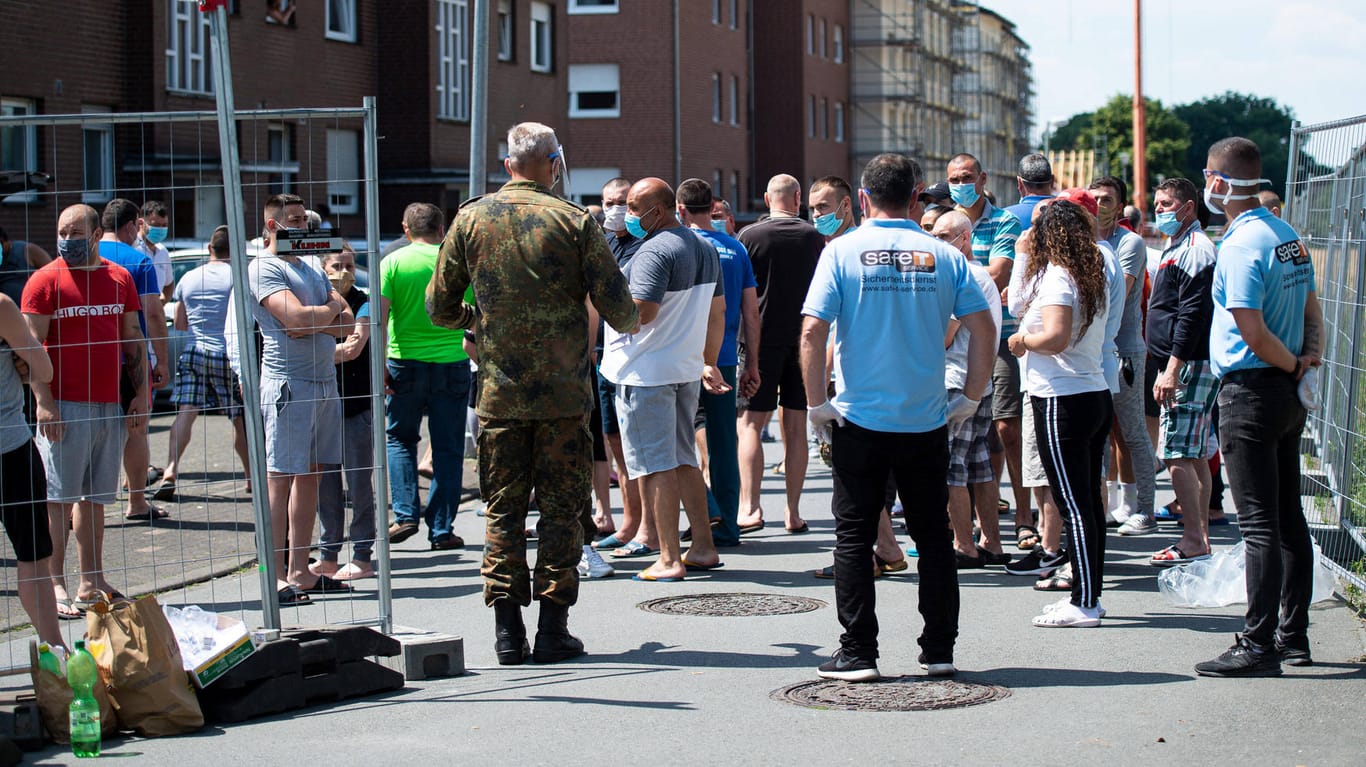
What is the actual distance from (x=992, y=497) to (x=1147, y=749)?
372cm

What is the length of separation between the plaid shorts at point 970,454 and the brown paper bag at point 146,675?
4.51 metres

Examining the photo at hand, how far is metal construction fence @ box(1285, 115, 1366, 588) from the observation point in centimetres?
858

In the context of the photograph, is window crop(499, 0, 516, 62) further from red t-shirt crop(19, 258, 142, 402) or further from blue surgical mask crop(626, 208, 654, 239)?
red t-shirt crop(19, 258, 142, 402)

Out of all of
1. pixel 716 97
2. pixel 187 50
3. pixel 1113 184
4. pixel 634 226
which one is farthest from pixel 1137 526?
pixel 716 97

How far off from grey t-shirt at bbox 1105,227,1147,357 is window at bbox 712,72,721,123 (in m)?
47.2

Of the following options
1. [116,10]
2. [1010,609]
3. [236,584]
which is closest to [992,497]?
[1010,609]

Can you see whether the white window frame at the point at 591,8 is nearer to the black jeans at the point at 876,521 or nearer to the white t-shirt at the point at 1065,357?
the white t-shirt at the point at 1065,357

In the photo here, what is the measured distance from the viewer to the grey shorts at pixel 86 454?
720cm

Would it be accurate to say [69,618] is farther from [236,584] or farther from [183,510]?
[183,510]

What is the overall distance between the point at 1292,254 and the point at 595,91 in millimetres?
47882

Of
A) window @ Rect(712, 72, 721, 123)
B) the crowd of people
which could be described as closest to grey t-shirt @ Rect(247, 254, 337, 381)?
the crowd of people

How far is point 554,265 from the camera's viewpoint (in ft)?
21.0

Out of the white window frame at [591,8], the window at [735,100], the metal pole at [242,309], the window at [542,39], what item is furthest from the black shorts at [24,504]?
the window at [735,100]

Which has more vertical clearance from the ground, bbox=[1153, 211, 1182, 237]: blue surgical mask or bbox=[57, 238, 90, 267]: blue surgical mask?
bbox=[1153, 211, 1182, 237]: blue surgical mask
